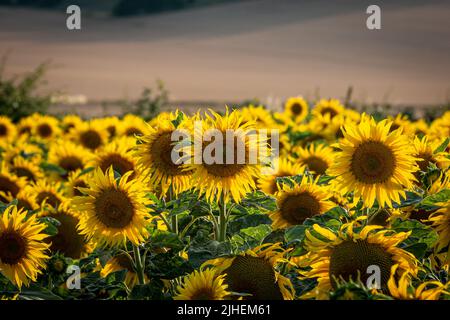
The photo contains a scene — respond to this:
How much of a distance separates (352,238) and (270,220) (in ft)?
3.27

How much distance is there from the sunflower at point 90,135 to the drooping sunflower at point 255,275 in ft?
14.6

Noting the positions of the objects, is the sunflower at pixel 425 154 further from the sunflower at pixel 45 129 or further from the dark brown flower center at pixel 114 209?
the sunflower at pixel 45 129

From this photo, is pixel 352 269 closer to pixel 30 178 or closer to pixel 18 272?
pixel 18 272

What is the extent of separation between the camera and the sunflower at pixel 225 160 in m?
3.21

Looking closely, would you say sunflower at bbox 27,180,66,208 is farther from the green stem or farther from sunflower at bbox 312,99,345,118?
sunflower at bbox 312,99,345,118

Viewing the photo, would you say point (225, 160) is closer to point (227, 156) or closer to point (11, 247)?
point (227, 156)

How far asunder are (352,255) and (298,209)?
3.35 ft

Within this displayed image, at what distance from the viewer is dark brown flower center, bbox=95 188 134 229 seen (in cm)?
322

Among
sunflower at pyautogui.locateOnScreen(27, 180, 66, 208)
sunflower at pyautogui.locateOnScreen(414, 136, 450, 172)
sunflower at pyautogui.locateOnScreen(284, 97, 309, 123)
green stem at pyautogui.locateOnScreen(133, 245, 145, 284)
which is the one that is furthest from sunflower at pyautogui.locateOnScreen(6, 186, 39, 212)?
sunflower at pyautogui.locateOnScreen(284, 97, 309, 123)

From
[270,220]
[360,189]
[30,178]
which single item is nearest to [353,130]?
[360,189]

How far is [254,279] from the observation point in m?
2.87

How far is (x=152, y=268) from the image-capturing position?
3.16m

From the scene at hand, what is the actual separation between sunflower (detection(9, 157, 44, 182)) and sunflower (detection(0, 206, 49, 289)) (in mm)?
2992

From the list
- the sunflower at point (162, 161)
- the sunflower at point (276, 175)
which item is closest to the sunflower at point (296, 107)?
the sunflower at point (276, 175)
